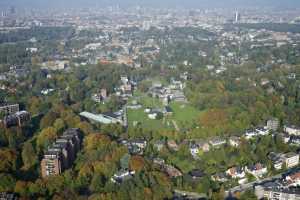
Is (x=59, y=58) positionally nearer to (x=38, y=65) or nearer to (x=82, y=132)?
(x=38, y=65)

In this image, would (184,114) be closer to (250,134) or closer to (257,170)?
(250,134)

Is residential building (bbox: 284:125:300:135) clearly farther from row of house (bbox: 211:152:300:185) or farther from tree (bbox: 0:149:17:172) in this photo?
tree (bbox: 0:149:17:172)

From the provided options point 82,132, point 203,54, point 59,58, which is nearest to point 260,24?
Answer: point 203,54

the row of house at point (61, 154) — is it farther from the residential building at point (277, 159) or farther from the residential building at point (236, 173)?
the residential building at point (277, 159)

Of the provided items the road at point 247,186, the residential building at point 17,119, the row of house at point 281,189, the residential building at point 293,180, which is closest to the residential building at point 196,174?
the road at point 247,186

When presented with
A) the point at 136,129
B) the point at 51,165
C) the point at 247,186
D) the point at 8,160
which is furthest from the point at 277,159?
the point at 8,160

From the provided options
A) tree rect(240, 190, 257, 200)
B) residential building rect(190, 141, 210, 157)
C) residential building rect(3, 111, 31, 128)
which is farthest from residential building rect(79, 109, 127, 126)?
tree rect(240, 190, 257, 200)
